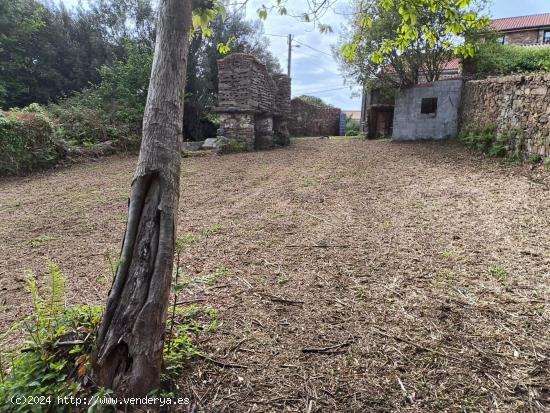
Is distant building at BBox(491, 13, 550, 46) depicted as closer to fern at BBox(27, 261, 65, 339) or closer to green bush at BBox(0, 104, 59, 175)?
green bush at BBox(0, 104, 59, 175)

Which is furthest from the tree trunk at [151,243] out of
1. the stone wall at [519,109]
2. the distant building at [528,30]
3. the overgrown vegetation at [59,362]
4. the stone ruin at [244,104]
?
the distant building at [528,30]

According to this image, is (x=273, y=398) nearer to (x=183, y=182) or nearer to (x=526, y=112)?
(x=183, y=182)

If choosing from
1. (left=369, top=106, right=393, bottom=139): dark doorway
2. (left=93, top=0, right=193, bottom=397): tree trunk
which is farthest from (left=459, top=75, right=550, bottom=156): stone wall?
(left=93, top=0, right=193, bottom=397): tree trunk

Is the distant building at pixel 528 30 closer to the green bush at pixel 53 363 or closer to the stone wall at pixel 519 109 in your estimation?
the stone wall at pixel 519 109

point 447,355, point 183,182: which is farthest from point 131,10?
point 447,355

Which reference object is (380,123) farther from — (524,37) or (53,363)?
(524,37)

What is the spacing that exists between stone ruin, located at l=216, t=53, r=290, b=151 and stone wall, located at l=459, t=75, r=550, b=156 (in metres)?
6.95

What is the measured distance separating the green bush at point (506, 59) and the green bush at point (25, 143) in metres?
13.9

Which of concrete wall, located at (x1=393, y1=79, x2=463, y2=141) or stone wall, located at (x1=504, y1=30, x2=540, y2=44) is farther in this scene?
stone wall, located at (x1=504, y1=30, x2=540, y2=44)

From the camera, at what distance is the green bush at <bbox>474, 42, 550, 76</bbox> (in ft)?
36.4

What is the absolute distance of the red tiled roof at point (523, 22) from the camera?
23.7 m

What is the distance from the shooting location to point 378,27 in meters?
11.8

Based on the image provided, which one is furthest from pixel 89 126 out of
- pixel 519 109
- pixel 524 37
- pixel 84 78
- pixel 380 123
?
pixel 524 37

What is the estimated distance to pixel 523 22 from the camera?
2469 centimetres
